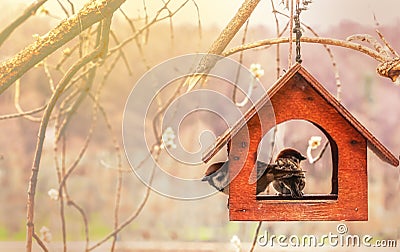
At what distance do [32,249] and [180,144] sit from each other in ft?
1.62

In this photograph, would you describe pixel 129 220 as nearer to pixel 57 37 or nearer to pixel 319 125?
pixel 57 37

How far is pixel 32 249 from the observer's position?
5.66 ft

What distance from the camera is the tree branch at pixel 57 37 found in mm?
1626

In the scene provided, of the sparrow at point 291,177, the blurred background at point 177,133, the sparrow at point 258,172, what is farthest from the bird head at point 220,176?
the blurred background at point 177,133

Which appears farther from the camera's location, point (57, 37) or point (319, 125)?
point (57, 37)

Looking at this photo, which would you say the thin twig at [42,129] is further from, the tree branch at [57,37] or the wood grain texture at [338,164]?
the wood grain texture at [338,164]

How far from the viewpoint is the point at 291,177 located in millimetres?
1419

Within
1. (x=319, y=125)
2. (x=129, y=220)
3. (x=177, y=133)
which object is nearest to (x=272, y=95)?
(x=319, y=125)

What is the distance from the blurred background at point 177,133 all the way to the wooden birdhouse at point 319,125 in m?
0.45

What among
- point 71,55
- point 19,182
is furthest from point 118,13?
point 19,182

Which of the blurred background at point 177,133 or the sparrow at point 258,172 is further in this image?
the blurred background at point 177,133

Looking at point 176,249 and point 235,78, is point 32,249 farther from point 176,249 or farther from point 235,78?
point 235,78

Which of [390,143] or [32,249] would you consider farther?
[390,143]

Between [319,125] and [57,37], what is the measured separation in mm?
705
